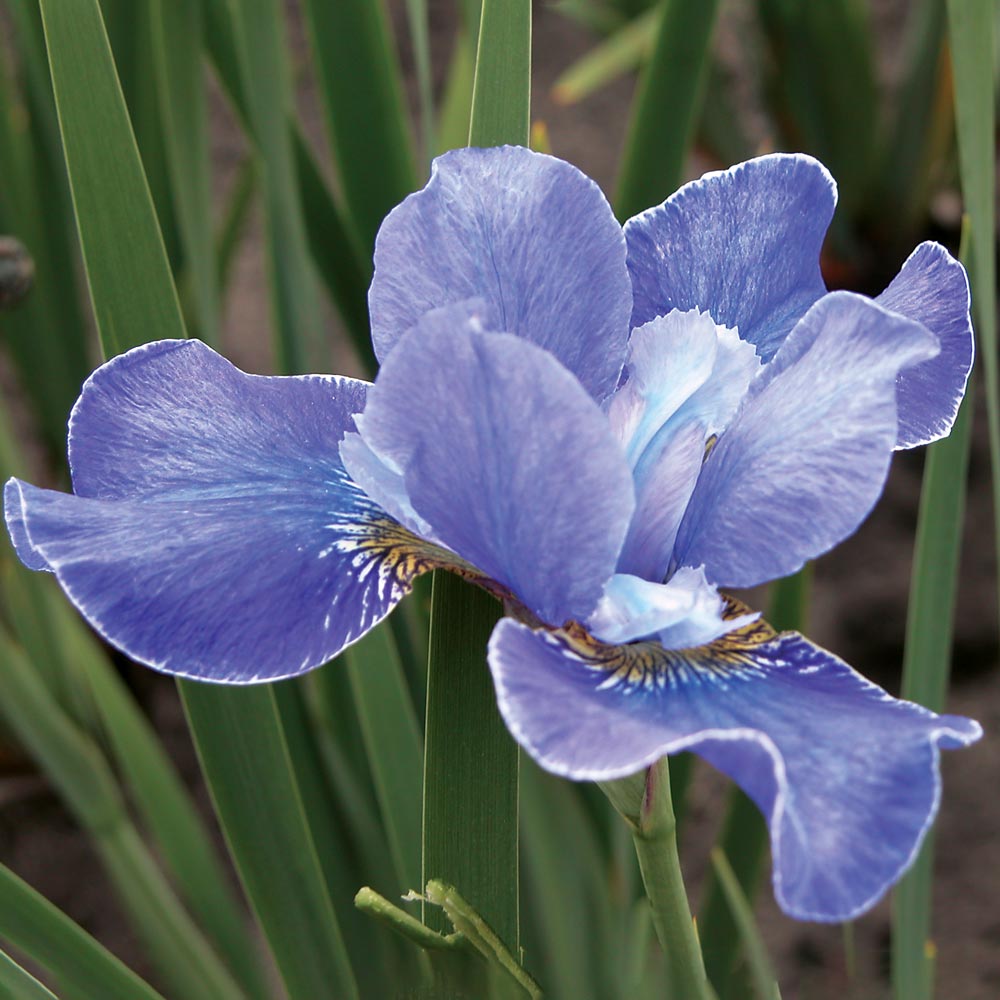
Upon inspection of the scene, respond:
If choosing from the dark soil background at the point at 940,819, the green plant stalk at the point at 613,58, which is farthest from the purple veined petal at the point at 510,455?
the green plant stalk at the point at 613,58

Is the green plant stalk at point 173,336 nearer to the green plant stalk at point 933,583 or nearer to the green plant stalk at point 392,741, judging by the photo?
the green plant stalk at point 392,741

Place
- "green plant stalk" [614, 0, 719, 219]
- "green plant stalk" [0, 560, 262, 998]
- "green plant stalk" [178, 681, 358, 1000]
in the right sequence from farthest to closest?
"green plant stalk" [0, 560, 262, 998]
"green plant stalk" [614, 0, 719, 219]
"green plant stalk" [178, 681, 358, 1000]

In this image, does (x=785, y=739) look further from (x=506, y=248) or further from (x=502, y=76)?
(x=502, y=76)

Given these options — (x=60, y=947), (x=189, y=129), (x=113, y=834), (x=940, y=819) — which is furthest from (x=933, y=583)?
(x=940, y=819)

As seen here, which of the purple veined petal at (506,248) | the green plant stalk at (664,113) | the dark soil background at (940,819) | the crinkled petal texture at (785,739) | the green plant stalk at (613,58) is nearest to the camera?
the crinkled petal texture at (785,739)

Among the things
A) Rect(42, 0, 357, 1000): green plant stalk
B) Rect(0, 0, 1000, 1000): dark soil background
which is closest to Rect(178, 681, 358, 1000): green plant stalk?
Rect(42, 0, 357, 1000): green plant stalk

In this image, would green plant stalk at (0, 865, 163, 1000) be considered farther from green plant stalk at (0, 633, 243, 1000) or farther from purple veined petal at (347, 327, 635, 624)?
green plant stalk at (0, 633, 243, 1000)

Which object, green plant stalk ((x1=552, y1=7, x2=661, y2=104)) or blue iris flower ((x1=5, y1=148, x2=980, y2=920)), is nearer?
blue iris flower ((x1=5, y1=148, x2=980, y2=920))
